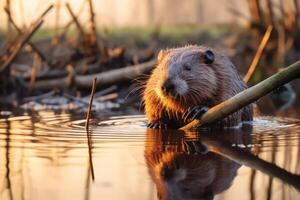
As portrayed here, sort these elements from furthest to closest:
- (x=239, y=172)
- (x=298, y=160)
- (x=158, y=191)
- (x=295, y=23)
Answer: (x=295, y=23)
(x=298, y=160)
(x=239, y=172)
(x=158, y=191)

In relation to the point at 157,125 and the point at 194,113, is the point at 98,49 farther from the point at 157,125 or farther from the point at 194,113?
the point at 194,113

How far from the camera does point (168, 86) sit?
5.43m

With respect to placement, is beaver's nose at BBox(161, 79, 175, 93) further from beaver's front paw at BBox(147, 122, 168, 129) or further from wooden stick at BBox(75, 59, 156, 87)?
wooden stick at BBox(75, 59, 156, 87)

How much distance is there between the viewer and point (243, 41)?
14.6 metres

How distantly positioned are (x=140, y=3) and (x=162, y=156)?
37.8ft

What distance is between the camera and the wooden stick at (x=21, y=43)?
23.2 ft

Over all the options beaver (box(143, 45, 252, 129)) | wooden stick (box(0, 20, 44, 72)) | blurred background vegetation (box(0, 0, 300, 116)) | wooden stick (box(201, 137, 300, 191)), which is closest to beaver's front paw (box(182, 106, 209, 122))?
beaver (box(143, 45, 252, 129))

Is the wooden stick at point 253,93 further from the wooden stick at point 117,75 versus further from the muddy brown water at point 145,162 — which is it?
the wooden stick at point 117,75

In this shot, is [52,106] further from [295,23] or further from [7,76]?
[295,23]

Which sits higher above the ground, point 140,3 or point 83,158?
point 140,3

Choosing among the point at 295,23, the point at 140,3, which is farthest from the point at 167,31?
A: the point at 295,23

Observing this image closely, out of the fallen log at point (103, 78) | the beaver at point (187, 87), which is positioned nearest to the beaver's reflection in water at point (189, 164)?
the beaver at point (187, 87)

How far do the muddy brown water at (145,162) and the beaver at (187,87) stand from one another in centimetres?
18

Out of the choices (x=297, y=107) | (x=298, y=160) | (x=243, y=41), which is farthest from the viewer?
(x=243, y=41)
